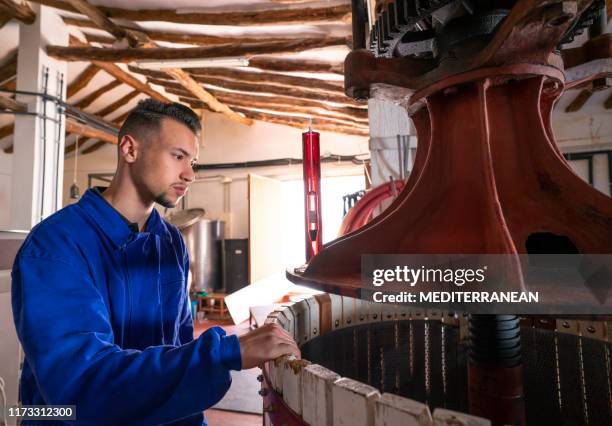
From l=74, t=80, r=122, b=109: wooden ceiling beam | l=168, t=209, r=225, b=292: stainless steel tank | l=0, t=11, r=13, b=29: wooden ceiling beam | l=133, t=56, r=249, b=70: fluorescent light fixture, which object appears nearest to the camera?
l=133, t=56, r=249, b=70: fluorescent light fixture

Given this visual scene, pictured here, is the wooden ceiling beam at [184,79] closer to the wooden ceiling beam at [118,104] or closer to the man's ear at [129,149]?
the wooden ceiling beam at [118,104]

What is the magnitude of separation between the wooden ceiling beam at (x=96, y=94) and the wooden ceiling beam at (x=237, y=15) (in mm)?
3457

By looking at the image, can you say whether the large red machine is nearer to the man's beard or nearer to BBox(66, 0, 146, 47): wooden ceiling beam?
the man's beard

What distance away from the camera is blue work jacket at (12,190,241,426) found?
0.99m

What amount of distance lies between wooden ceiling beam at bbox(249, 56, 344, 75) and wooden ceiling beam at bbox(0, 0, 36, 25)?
361cm

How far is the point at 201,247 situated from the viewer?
9531mm

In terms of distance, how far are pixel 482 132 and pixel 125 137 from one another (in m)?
1.52

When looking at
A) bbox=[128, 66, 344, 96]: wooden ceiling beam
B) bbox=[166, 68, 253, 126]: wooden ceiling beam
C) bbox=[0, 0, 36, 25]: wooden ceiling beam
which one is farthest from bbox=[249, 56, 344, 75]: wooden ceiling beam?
bbox=[0, 0, 36, 25]: wooden ceiling beam

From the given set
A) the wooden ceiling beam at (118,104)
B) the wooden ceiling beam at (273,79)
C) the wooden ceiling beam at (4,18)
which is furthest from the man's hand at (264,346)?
the wooden ceiling beam at (118,104)

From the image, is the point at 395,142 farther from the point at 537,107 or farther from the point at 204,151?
the point at 204,151

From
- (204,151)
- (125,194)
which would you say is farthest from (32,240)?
(204,151)

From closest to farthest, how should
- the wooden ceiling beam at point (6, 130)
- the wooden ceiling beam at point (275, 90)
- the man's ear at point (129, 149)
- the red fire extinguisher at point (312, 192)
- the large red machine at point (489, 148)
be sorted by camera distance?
the large red machine at point (489, 148) → the man's ear at point (129, 149) → the red fire extinguisher at point (312, 192) → the wooden ceiling beam at point (275, 90) → the wooden ceiling beam at point (6, 130)

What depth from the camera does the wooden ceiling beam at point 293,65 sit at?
604 centimetres

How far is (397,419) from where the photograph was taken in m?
0.66
